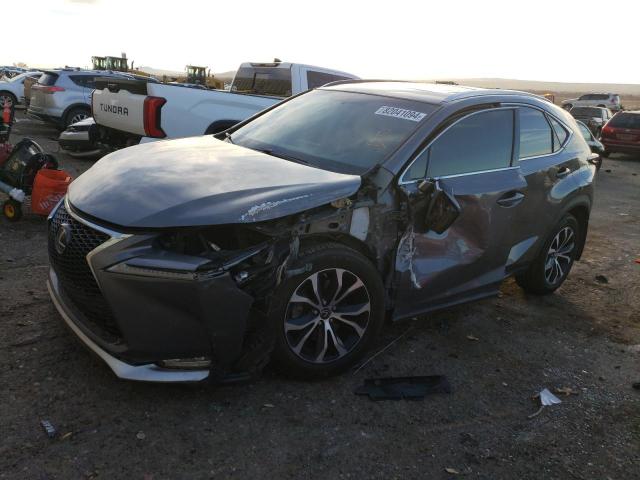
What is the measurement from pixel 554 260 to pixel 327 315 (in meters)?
2.86

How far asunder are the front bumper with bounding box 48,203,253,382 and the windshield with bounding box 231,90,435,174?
1297 mm

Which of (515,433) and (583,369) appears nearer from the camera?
(515,433)

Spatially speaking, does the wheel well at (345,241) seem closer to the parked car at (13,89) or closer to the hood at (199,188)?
the hood at (199,188)

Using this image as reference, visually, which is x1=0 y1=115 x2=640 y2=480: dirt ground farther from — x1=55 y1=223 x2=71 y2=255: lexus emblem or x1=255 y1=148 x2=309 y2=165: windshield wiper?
x1=255 y1=148 x2=309 y2=165: windshield wiper

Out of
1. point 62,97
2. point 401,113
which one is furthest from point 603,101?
point 401,113

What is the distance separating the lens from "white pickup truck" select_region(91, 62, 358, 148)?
7363mm

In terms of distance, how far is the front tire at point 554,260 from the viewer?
5023 mm

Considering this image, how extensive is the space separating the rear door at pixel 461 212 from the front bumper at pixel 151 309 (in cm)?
127

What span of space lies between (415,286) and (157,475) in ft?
6.43

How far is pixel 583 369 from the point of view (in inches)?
A: 161

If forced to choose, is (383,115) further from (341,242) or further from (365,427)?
(365,427)

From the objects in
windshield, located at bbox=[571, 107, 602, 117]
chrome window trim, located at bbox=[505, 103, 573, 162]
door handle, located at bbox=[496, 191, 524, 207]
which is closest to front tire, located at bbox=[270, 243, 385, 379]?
door handle, located at bbox=[496, 191, 524, 207]

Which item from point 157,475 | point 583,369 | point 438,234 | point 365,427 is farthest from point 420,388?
point 157,475

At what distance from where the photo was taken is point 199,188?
310cm
